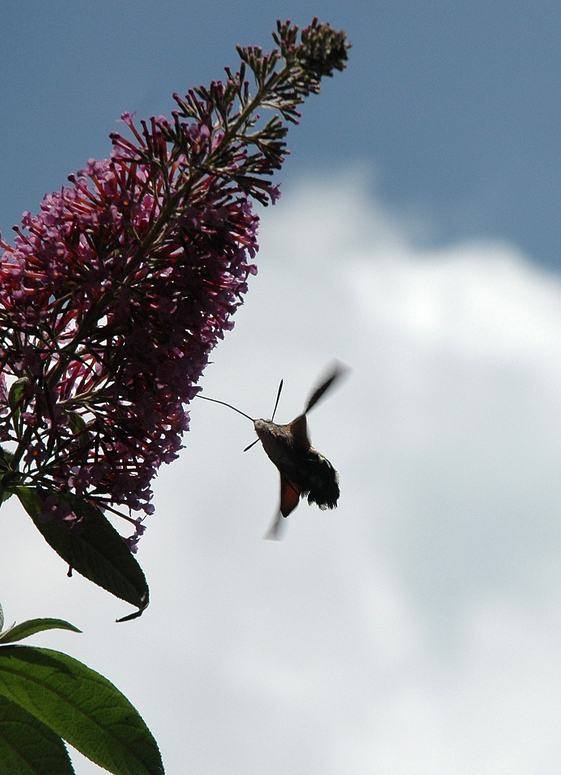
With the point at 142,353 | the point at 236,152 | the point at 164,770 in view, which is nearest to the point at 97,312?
the point at 142,353

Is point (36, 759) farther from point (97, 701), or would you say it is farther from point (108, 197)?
point (108, 197)

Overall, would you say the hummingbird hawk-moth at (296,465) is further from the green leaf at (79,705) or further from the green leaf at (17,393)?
the green leaf at (79,705)

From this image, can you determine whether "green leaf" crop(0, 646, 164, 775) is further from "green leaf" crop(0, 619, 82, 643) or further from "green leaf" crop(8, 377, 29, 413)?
"green leaf" crop(8, 377, 29, 413)

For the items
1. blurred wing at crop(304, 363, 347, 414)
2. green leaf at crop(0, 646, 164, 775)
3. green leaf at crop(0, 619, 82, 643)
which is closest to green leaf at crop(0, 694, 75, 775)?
green leaf at crop(0, 646, 164, 775)

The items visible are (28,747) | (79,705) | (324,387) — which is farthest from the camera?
(324,387)

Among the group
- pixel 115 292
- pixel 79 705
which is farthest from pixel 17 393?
pixel 79 705

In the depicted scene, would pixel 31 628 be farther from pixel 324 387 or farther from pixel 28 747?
pixel 324 387

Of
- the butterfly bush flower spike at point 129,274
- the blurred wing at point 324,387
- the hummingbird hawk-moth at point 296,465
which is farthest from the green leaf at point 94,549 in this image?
the blurred wing at point 324,387
